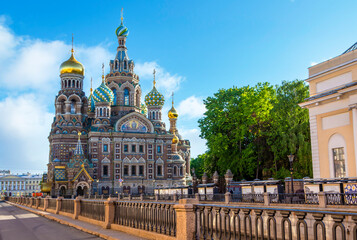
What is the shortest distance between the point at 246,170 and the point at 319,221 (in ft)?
116

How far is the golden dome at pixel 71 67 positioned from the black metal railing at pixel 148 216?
179ft

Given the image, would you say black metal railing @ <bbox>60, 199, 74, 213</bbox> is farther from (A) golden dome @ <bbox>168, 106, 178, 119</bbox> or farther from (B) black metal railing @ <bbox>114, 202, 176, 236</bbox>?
(A) golden dome @ <bbox>168, 106, 178, 119</bbox>

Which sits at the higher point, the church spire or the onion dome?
the onion dome

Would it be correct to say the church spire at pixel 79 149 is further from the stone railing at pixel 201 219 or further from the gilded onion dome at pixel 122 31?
the stone railing at pixel 201 219

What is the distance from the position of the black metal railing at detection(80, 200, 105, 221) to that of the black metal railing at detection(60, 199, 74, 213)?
2333 millimetres

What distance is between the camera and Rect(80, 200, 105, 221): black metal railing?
14969 mm

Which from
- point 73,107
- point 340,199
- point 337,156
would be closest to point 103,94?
point 73,107

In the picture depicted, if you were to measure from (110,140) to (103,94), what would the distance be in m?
7.49

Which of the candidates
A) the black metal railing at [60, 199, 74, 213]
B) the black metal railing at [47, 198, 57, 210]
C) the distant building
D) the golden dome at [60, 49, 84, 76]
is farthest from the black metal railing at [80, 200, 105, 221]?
the distant building

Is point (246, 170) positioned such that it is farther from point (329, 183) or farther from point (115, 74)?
point (115, 74)

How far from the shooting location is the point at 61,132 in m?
60.4

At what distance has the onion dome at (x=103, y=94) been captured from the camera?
60906mm

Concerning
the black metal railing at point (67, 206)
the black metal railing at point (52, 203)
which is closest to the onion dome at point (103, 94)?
the black metal railing at point (52, 203)

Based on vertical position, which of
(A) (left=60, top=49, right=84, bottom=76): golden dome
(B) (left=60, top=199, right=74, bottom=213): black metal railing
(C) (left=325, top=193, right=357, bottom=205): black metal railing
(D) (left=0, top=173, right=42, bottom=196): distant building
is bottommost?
(D) (left=0, top=173, right=42, bottom=196): distant building
